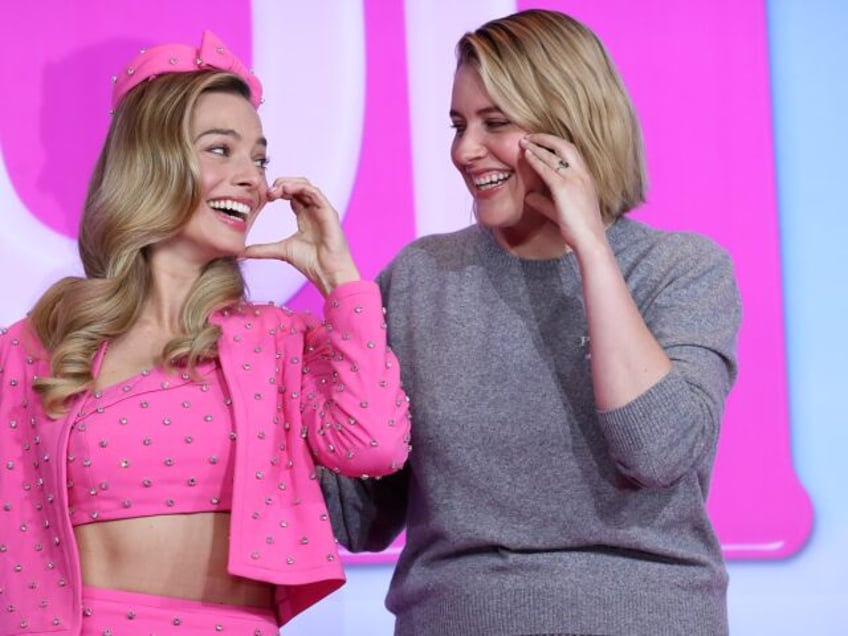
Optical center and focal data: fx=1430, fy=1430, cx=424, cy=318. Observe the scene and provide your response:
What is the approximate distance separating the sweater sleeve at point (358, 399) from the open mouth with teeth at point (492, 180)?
0.20 metres

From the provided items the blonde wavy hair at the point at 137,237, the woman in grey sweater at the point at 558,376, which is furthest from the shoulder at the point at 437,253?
the blonde wavy hair at the point at 137,237

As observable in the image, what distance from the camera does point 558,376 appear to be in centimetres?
183

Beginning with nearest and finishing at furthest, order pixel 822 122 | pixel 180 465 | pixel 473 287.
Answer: pixel 180 465
pixel 473 287
pixel 822 122

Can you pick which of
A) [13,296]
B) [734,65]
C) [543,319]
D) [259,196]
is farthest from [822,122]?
[13,296]

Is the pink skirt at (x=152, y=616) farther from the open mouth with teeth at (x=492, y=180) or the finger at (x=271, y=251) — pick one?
the open mouth with teeth at (x=492, y=180)

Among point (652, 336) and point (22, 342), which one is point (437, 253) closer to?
point (652, 336)

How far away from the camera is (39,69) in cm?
251

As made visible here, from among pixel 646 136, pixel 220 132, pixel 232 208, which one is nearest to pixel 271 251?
pixel 232 208

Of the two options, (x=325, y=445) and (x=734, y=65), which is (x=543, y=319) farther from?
(x=734, y=65)

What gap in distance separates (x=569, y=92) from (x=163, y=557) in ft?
2.60

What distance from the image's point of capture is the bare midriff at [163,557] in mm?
1802

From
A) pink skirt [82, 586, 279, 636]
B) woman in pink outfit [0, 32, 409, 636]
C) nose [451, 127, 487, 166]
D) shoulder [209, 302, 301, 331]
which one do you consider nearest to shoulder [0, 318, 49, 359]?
woman in pink outfit [0, 32, 409, 636]

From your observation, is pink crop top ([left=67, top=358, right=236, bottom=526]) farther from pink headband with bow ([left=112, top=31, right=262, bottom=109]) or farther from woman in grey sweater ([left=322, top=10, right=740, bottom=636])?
pink headband with bow ([left=112, top=31, right=262, bottom=109])

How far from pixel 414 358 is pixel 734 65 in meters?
0.86
